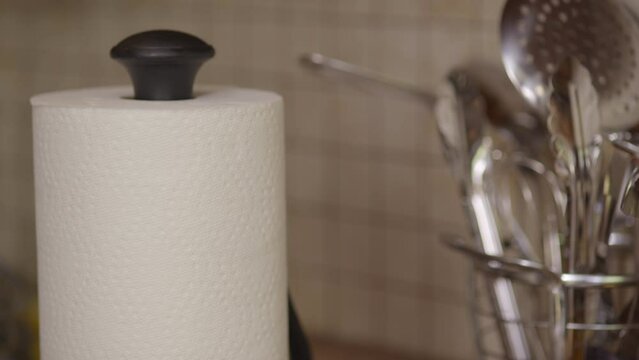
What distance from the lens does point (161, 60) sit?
17.5 inches

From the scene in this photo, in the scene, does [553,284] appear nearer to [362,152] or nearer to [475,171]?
[475,171]

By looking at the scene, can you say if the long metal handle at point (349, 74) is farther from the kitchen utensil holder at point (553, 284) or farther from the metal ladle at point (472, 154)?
the kitchen utensil holder at point (553, 284)

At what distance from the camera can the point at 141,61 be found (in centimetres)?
45

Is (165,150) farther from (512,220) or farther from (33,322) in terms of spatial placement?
(33,322)

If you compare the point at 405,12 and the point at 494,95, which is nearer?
the point at 494,95

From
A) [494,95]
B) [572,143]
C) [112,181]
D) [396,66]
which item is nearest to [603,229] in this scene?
[572,143]

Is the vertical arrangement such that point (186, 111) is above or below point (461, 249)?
above

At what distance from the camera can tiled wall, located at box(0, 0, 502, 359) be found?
2.95 feet

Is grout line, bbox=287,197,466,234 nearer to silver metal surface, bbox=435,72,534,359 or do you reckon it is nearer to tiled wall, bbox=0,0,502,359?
tiled wall, bbox=0,0,502,359

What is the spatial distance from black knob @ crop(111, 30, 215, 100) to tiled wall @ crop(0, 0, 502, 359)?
0.41 m

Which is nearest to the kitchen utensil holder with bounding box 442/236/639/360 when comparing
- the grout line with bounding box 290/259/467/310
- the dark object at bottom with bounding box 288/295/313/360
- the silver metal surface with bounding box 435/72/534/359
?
the silver metal surface with bounding box 435/72/534/359

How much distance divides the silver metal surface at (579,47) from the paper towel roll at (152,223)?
0.54 feet

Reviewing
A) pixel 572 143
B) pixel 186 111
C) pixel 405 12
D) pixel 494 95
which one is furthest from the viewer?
pixel 405 12

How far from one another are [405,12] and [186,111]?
516mm
